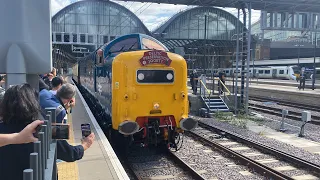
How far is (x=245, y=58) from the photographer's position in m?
17.8

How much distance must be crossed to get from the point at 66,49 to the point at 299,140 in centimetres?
5179

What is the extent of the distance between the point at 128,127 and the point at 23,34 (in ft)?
15.6

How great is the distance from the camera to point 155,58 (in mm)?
7684

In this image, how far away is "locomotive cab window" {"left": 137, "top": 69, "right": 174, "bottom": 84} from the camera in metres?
7.62

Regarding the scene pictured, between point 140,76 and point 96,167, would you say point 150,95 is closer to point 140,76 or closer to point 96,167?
point 140,76

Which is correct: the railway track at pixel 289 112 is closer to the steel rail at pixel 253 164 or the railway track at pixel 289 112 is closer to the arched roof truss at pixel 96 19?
the steel rail at pixel 253 164

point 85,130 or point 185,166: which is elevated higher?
point 85,130

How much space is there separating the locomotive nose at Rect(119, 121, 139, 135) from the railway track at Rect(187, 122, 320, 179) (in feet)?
9.98

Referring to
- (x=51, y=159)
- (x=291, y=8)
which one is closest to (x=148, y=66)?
(x=51, y=159)

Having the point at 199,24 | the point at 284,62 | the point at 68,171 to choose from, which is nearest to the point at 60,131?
the point at 68,171

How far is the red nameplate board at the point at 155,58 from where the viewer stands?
759cm

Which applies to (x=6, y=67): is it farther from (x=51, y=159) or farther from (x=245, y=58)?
(x=245, y=58)

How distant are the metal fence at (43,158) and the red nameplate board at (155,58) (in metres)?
5.03

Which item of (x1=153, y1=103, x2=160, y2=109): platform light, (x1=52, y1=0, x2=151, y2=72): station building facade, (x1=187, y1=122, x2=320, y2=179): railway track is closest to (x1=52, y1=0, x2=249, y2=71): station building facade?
(x1=52, y1=0, x2=151, y2=72): station building facade
